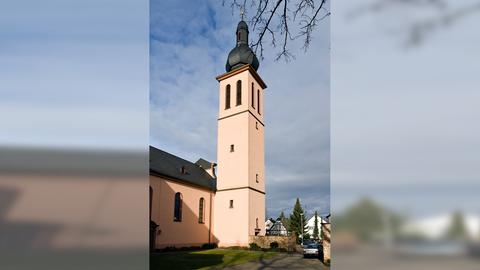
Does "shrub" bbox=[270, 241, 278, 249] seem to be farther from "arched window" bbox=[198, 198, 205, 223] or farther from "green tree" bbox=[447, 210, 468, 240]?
"green tree" bbox=[447, 210, 468, 240]

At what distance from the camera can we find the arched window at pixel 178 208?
17.1m

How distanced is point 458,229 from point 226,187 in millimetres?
18273

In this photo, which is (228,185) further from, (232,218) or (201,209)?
(201,209)

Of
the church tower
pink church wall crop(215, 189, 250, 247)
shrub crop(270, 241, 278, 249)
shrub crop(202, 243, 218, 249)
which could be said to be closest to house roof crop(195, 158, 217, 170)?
the church tower

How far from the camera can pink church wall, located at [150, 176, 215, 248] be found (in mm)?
15703

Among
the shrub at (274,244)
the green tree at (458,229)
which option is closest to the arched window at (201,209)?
the shrub at (274,244)

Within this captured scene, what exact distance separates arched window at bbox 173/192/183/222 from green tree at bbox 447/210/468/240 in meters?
16.1

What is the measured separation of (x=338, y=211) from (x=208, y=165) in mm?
22316

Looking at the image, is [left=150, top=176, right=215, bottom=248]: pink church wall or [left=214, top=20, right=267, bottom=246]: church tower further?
[left=214, top=20, right=267, bottom=246]: church tower

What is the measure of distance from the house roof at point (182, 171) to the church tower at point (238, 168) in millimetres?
1306

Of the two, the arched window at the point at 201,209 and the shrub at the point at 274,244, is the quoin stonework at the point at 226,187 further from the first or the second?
the shrub at the point at 274,244

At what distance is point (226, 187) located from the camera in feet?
63.9

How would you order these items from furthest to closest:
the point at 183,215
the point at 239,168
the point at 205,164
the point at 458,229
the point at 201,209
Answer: the point at 205,164 → the point at 201,209 → the point at 239,168 → the point at 183,215 → the point at 458,229

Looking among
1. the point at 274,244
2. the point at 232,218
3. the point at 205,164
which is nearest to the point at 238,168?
the point at 232,218
